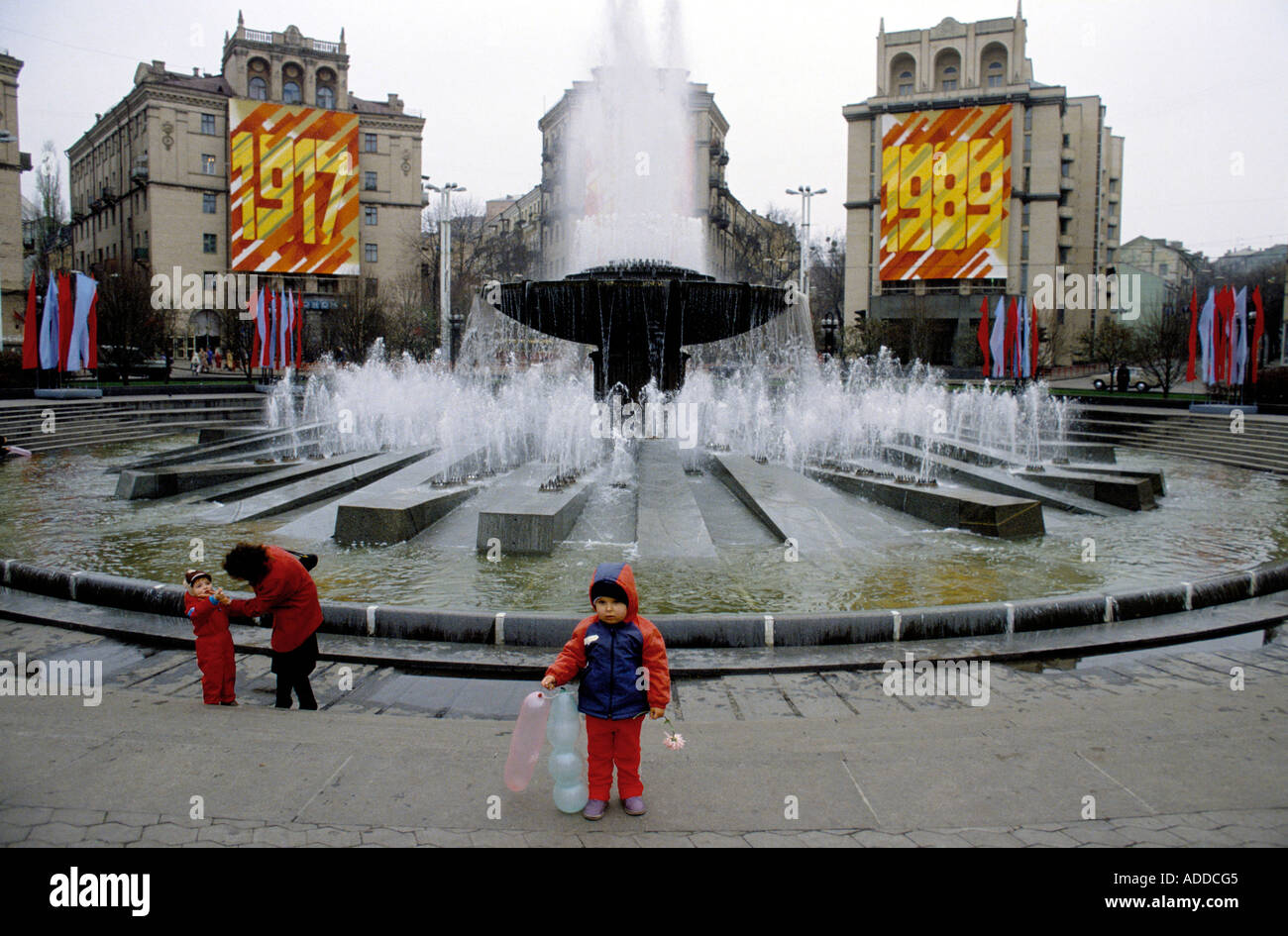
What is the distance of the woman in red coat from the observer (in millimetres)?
5145

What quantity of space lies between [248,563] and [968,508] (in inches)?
332

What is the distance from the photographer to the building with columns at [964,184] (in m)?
55.2

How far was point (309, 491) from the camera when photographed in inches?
492

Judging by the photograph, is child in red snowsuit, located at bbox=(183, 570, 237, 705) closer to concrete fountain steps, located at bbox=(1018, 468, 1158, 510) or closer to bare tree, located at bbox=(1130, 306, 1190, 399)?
concrete fountain steps, located at bbox=(1018, 468, 1158, 510)

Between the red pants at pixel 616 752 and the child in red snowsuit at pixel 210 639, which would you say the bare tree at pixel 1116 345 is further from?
the child in red snowsuit at pixel 210 639

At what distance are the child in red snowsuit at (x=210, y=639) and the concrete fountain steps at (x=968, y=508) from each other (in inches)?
330

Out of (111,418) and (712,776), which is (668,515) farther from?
(111,418)

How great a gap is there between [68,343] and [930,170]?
156 ft

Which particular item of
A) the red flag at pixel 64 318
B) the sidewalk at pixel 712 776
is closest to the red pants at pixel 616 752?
the sidewalk at pixel 712 776

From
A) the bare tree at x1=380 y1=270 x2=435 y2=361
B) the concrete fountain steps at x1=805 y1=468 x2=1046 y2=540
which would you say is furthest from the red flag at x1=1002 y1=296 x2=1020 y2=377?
the bare tree at x1=380 y1=270 x2=435 y2=361

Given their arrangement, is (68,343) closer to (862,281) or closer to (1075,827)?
(1075,827)

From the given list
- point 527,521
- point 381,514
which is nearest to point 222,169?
point 381,514

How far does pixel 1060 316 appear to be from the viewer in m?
60.7
